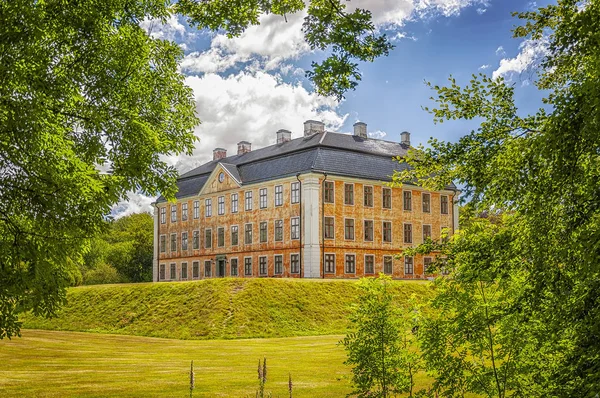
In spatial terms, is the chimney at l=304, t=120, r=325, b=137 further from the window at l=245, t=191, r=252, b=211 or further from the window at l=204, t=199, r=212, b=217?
the window at l=204, t=199, r=212, b=217

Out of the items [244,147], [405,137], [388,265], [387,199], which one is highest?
[244,147]

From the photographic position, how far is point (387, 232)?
4453cm

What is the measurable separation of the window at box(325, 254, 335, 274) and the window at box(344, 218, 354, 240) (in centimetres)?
168

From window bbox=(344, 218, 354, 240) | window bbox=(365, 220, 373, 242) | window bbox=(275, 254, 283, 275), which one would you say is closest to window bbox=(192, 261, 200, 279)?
window bbox=(275, 254, 283, 275)

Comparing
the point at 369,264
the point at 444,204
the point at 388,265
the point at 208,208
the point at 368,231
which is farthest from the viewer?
the point at 208,208

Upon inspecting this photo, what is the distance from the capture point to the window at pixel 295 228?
42000mm

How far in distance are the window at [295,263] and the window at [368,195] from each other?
18.4ft

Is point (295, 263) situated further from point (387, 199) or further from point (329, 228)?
point (387, 199)

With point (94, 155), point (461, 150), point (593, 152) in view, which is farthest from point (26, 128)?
point (593, 152)

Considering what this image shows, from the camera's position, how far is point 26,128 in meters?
9.26

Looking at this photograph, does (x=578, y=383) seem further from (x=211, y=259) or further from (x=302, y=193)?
(x=211, y=259)

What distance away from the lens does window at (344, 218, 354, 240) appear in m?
42.6

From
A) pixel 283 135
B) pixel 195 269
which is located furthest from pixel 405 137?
pixel 195 269

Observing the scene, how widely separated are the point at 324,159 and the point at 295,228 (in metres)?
4.53
